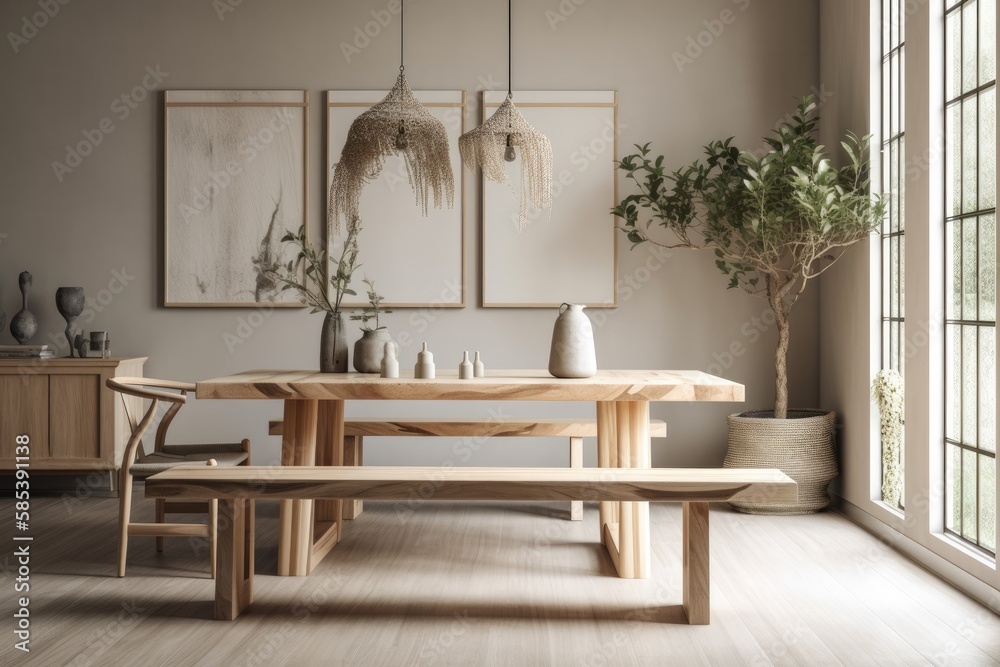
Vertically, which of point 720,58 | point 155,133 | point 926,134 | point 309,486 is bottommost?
point 309,486

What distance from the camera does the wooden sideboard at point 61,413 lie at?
4.85m

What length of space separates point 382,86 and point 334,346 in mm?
2197

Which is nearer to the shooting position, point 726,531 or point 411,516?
point 726,531

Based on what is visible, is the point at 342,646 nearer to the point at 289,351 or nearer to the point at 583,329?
the point at 583,329

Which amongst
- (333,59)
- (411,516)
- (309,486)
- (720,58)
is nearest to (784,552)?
(411,516)

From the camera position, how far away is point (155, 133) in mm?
5359

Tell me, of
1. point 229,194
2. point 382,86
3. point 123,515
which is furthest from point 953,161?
point 229,194

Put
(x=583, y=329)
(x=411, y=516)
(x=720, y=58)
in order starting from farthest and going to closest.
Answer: (x=720, y=58)
(x=411, y=516)
(x=583, y=329)

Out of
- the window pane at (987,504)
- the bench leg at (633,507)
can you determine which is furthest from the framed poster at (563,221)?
the window pane at (987,504)

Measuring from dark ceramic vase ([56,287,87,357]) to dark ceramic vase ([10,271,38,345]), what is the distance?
0.21m

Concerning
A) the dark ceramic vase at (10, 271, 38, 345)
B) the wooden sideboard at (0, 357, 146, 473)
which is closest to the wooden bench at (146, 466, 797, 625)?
the wooden sideboard at (0, 357, 146, 473)

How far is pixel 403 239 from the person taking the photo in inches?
208

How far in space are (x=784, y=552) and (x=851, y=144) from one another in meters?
2.34

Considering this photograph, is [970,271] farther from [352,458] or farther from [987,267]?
[352,458]
